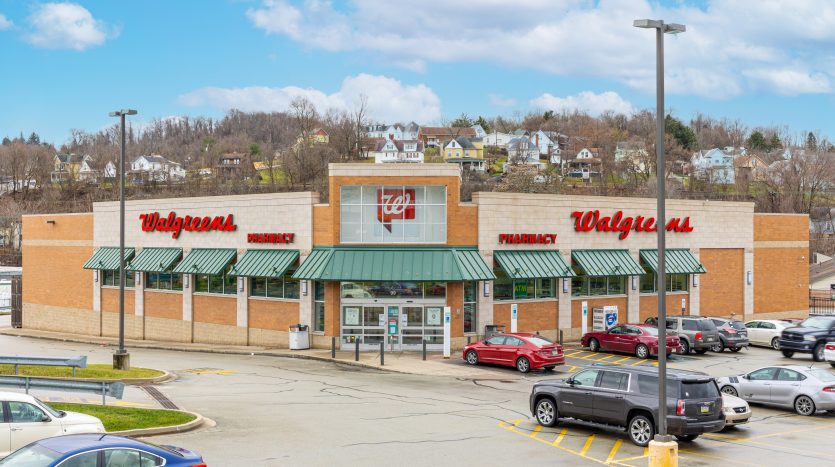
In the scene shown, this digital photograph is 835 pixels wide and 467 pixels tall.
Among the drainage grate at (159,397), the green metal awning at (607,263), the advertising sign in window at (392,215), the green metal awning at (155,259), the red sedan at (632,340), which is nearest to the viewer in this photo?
the drainage grate at (159,397)

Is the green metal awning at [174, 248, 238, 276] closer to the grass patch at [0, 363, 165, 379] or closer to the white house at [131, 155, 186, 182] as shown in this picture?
the grass patch at [0, 363, 165, 379]

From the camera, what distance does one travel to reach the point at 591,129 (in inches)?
7293

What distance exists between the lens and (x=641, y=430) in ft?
60.2

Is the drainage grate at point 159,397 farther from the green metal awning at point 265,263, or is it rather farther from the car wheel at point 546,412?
the green metal awning at point 265,263

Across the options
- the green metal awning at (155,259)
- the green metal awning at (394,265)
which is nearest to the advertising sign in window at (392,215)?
the green metal awning at (394,265)

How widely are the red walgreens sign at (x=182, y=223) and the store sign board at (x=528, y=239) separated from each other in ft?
44.5

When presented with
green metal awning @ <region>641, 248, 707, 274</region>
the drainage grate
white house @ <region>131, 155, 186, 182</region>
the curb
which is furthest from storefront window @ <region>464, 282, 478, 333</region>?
white house @ <region>131, 155, 186, 182</region>

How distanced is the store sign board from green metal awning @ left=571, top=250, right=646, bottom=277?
160cm

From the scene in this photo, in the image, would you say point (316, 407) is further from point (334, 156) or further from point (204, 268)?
point (334, 156)

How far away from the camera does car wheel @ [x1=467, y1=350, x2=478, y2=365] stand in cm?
3288

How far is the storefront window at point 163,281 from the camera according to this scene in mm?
44344

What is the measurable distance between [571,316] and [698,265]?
9.20 metres

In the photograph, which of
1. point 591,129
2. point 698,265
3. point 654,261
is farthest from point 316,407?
point 591,129

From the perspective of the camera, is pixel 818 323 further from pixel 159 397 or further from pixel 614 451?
pixel 159 397
